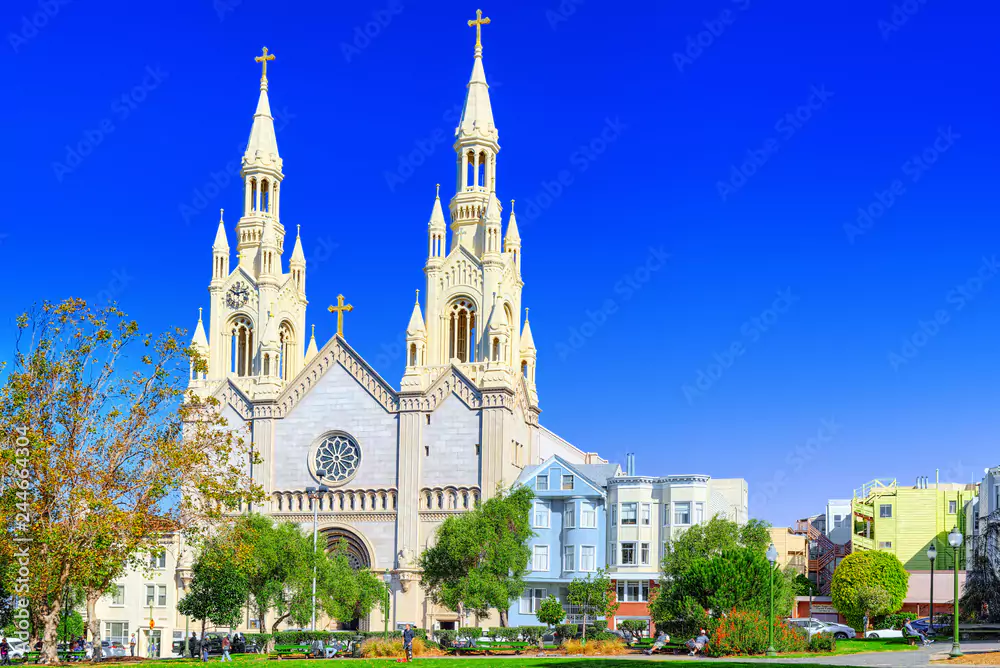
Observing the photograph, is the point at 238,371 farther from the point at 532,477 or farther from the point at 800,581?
the point at 800,581

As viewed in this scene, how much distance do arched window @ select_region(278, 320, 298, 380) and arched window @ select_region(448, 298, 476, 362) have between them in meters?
13.6

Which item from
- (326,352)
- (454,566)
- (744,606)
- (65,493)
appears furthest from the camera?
(326,352)

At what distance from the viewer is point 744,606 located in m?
50.9

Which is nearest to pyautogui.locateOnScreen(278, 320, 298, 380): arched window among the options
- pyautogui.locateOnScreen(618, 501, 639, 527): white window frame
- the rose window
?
the rose window

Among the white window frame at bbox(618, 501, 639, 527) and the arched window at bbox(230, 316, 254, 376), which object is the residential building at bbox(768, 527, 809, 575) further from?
the arched window at bbox(230, 316, 254, 376)

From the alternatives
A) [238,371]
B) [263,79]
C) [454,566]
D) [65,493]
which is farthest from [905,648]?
[263,79]

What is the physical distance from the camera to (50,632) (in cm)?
4344

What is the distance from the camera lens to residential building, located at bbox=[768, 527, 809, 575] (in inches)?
4011

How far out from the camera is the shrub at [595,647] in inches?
2061

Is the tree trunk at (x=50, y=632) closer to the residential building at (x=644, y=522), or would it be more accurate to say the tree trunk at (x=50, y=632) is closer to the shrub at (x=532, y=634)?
the shrub at (x=532, y=634)

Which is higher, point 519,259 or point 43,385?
point 519,259

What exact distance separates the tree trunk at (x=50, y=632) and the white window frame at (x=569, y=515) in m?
39.0

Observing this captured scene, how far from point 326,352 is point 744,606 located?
43.8 m

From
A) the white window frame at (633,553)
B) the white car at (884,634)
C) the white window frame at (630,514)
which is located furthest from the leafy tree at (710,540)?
the white car at (884,634)
